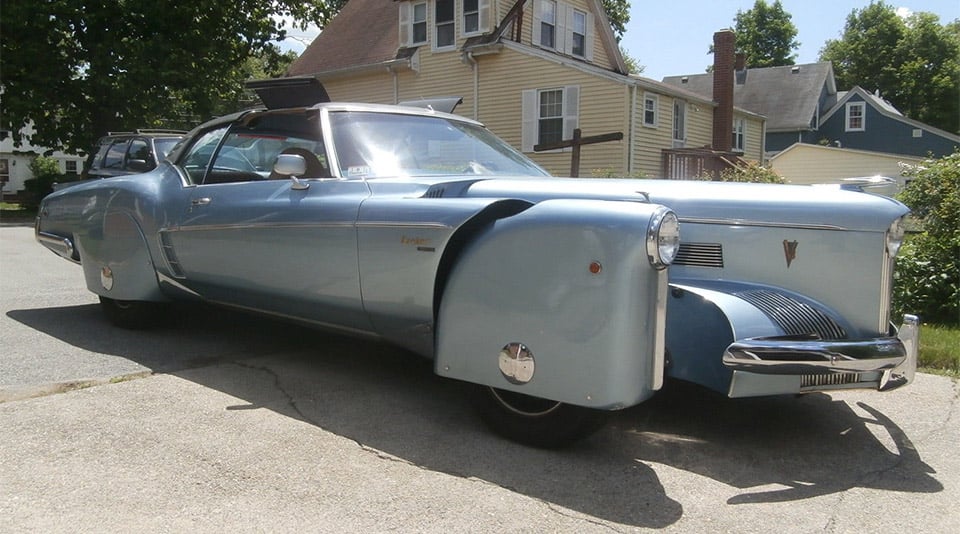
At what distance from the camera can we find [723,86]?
22828 millimetres

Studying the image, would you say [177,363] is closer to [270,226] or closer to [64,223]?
[270,226]

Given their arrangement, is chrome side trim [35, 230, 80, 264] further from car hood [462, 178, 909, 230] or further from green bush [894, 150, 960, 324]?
green bush [894, 150, 960, 324]

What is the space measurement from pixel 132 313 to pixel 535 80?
50.3ft

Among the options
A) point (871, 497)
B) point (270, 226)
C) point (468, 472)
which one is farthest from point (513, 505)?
point (270, 226)

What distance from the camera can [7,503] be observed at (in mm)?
2752

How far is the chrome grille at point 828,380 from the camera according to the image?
10.8 ft

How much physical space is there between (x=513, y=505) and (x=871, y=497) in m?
1.45

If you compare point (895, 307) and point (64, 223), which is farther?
point (895, 307)

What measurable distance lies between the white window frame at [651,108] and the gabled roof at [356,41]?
6.99m

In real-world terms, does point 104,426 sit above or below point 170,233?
below

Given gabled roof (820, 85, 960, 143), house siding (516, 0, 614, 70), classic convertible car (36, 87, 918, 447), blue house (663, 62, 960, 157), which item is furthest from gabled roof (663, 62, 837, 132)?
classic convertible car (36, 87, 918, 447)

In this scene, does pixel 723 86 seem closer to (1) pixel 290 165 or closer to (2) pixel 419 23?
(2) pixel 419 23

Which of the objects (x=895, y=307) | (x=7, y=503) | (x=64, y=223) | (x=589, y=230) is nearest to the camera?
(x=7, y=503)

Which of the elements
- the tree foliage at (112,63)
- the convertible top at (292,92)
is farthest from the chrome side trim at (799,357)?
the tree foliage at (112,63)
